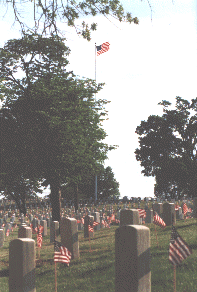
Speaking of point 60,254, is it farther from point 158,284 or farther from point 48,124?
point 48,124

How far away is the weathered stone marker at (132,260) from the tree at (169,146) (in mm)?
38580

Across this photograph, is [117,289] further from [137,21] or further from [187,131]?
[187,131]

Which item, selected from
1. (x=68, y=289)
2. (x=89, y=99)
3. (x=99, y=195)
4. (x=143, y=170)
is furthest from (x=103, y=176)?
(x=68, y=289)

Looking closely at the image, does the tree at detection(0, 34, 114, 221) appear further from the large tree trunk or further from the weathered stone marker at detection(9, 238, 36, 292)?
the weathered stone marker at detection(9, 238, 36, 292)

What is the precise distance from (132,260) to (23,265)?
6.77ft

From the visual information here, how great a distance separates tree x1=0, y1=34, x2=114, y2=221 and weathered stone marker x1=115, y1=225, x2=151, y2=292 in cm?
2013

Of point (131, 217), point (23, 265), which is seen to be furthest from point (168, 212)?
point (23, 265)

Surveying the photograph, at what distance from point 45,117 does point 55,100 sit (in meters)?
1.36

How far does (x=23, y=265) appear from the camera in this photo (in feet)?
21.7

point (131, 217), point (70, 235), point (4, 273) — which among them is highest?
point (131, 217)

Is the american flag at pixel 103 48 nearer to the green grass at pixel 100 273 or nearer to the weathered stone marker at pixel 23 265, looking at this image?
the green grass at pixel 100 273

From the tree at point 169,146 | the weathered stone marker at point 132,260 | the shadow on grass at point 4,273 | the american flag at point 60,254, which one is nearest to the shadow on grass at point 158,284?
the american flag at point 60,254

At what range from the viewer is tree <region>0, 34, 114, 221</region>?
26.4 metres

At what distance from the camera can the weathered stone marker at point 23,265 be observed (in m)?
6.61
